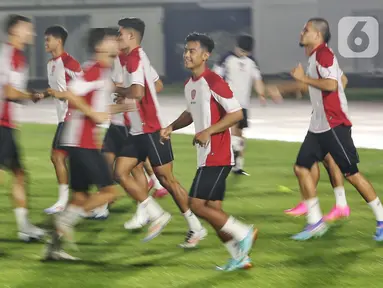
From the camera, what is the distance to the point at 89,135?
825 cm

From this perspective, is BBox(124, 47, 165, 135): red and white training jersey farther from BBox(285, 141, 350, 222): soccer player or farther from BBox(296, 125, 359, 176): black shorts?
BBox(285, 141, 350, 222): soccer player

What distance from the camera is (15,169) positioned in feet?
30.2

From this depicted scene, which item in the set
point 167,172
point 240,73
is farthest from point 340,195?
point 240,73

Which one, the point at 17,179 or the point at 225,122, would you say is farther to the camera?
the point at 17,179

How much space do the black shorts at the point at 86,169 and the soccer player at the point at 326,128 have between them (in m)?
2.00

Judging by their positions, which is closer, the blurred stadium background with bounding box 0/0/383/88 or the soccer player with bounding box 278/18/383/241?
the soccer player with bounding box 278/18/383/241

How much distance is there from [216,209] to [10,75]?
7.71ft

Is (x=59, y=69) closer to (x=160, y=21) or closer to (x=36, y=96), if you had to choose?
(x=36, y=96)

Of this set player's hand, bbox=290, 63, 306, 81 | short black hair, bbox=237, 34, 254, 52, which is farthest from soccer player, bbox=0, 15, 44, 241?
short black hair, bbox=237, 34, 254, 52

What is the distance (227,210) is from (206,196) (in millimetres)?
3430

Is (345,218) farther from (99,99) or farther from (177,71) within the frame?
(177,71)

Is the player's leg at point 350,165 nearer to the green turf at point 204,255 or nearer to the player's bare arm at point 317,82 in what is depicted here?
the green turf at point 204,255

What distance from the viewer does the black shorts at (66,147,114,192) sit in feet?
27.1

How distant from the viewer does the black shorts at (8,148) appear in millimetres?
9047
